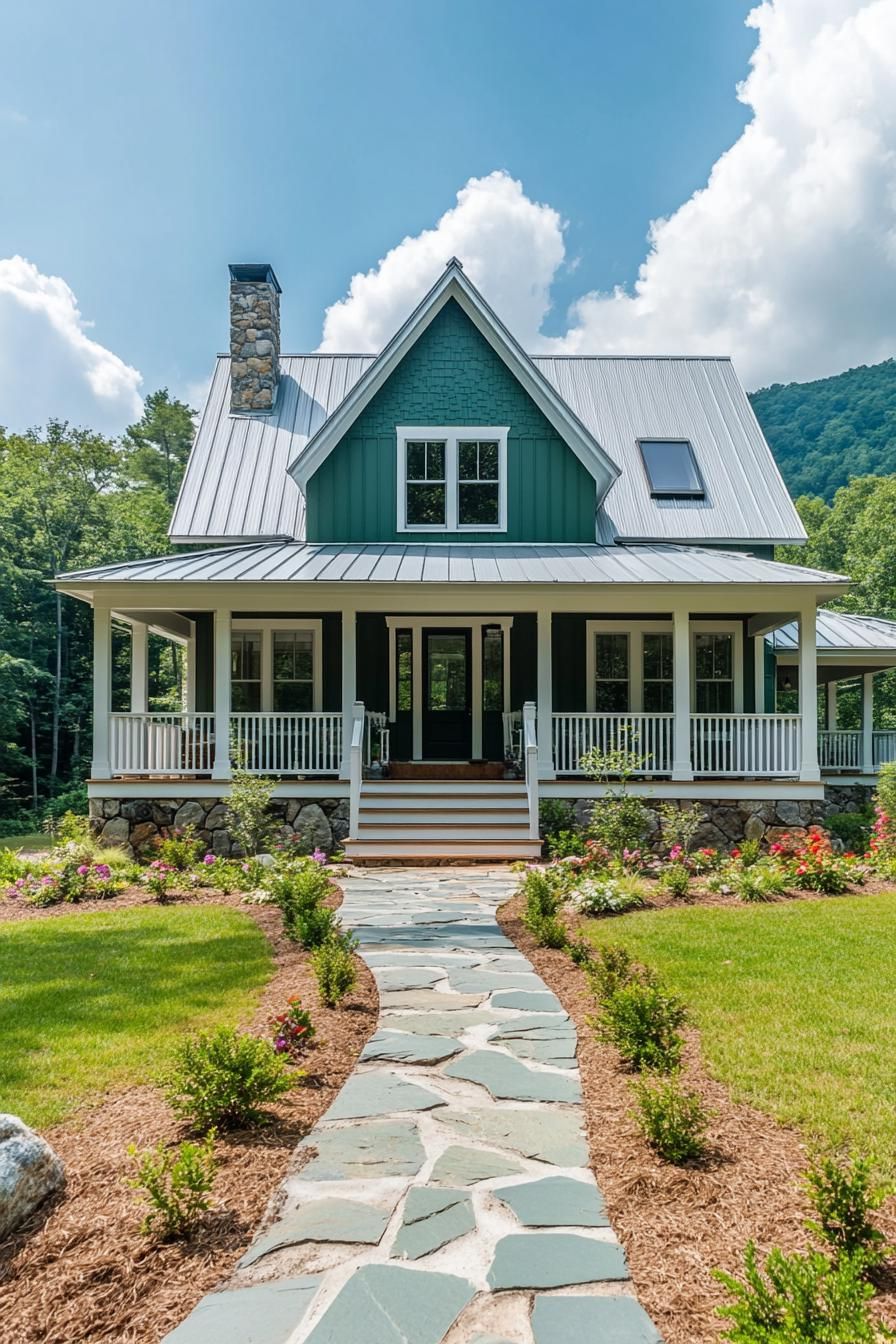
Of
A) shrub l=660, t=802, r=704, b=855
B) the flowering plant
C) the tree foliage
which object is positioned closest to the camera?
the flowering plant

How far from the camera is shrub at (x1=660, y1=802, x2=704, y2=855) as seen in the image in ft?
34.0

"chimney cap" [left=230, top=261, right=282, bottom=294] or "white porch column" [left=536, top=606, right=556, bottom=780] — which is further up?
"chimney cap" [left=230, top=261, right=282, bottom=294]

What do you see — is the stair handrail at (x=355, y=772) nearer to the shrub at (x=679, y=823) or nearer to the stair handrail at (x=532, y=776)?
the stair handrail at (x=532, y=776)

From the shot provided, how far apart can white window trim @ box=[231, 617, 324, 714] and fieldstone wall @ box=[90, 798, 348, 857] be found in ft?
8.96

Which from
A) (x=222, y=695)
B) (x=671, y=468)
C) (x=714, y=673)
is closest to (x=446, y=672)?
(x=222, y=695)

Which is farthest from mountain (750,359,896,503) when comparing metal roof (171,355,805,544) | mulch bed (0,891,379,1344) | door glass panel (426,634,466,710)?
mulch bed (0,891,379,1344)

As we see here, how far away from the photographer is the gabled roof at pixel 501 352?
13.7 meters

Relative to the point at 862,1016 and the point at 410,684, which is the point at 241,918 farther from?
the point at 410,684

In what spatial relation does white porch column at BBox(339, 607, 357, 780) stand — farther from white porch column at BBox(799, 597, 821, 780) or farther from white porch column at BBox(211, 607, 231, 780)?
white porch column at BBox(799, 597, 821, 780)

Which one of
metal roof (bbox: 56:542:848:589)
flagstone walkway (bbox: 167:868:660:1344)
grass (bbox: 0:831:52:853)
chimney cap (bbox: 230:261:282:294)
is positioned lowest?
grass (bbox: 0:831:52:853)

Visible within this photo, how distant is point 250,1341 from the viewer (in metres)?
2.25

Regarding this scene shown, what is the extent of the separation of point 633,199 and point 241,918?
16.9 m

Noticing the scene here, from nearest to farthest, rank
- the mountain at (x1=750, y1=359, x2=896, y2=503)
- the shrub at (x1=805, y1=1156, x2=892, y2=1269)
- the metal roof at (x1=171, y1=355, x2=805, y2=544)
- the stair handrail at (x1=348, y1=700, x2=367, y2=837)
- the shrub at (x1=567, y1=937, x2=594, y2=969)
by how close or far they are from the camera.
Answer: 1. the shrub at (x1=805, y1=1156, x2=892, y2=1269)
2. the shrub at (x1=567, y1=937, x2=594, y2=969)
3. the stair handrail at (x1=348, y1=700, x2=367, y2=837)
4. the metal roof at (x1=171, y1=355, x2=805, y2=544)
5. the mountain at (x1=750, y1=359, x2=896, y2=503)

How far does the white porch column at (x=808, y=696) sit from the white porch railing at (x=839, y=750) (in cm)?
700
